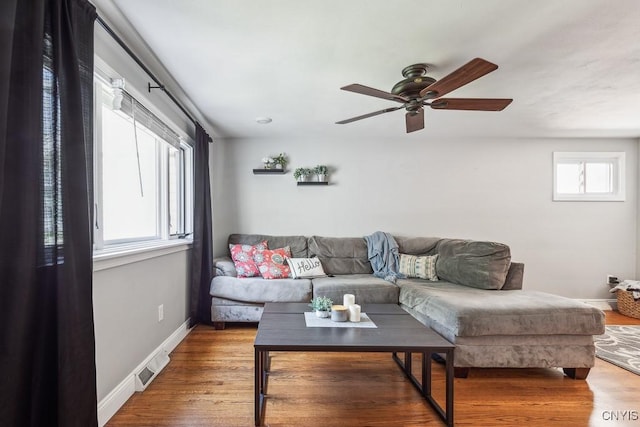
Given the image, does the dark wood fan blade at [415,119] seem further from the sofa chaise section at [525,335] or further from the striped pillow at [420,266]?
the striped pillow at [420,266]

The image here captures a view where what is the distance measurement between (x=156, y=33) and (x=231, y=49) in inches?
16.9

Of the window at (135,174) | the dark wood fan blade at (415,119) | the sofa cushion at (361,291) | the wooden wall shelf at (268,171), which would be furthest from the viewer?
the wooden wall shelf at (268,171)

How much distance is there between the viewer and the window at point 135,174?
1.88m

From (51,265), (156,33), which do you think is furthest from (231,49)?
(51,265)

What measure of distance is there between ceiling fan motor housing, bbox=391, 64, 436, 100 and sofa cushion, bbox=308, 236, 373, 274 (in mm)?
2150

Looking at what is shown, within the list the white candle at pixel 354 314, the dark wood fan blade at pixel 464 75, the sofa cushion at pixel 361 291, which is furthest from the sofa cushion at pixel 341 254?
the dark wood fan blade at pixel 464 75

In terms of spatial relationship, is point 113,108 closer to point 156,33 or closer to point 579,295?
point 156,33

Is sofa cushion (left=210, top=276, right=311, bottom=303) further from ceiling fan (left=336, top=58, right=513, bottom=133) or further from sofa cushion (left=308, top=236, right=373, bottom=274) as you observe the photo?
ceiling fan (left=336, top=58, right=513, bottom=133)

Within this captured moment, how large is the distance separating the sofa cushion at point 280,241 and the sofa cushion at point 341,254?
10 cm

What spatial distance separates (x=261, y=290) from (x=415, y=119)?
2193 millimetres

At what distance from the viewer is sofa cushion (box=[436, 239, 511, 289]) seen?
9.29 ft

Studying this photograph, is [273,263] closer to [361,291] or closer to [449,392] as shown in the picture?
[361,291]

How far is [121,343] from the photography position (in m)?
1.86

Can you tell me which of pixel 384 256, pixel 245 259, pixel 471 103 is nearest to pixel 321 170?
pixel 384 256
